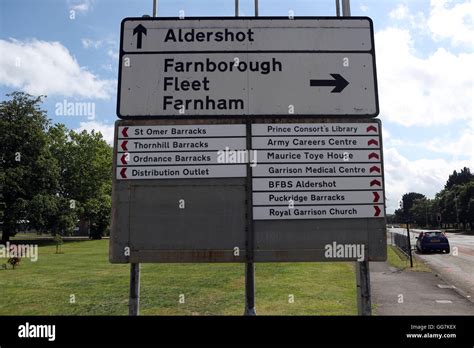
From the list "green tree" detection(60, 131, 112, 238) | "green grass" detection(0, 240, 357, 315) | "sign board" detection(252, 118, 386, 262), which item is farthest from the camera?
"green tree" detection(60, 131, 112, 238)

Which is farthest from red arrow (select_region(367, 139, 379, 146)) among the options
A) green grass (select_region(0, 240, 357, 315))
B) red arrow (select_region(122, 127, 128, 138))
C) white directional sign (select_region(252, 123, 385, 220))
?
green grass (select_region(0, 240, 357, 315))

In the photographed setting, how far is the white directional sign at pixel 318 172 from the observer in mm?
4156

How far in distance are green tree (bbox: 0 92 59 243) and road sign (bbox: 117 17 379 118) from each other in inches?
1572

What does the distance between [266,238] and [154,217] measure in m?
1.31

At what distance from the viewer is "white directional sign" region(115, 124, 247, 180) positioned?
420 centimetres

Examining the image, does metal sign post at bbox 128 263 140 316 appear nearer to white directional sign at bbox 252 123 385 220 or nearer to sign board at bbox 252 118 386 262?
sign board at bbox 252 118 386 262

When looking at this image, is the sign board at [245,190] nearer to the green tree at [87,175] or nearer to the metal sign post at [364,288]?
the metal sign post at [364,288]

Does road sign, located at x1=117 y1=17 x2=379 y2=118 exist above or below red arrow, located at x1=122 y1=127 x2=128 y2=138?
above

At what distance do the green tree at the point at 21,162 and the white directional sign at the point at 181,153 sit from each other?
131ft

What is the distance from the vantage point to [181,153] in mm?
4207

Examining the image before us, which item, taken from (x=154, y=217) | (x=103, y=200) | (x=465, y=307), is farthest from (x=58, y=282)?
(x=103, y=200)
